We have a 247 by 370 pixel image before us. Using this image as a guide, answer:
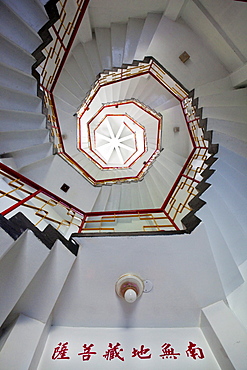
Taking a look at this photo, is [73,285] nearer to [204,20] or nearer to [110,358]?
[110,358]

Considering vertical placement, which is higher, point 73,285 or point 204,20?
point 204,20

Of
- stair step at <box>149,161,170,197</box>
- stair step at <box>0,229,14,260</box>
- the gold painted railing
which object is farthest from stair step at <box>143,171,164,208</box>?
stair step at <box>0,229,14,260</box>

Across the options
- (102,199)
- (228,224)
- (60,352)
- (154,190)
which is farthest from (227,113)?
(60,352)

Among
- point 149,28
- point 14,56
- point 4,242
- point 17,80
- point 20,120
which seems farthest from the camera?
point 149,28

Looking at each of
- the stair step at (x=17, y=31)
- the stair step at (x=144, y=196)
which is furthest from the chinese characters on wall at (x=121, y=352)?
the stair step at (x=144, y=196)

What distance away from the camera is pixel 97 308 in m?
2.53

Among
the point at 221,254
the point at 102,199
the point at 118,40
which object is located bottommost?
the point at 221,254

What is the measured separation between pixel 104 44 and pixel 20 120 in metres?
3.12

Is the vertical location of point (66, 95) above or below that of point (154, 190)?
above

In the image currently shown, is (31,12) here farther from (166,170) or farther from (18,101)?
(166,170)

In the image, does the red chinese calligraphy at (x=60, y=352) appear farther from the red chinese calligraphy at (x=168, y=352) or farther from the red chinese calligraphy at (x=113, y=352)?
the red chinese calligraphy at (x=168, y=352)

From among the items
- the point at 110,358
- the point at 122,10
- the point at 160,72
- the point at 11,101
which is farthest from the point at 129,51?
the point at 110,358

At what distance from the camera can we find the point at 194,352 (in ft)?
7.30

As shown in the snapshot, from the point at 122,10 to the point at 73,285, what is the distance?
18.7 feet
